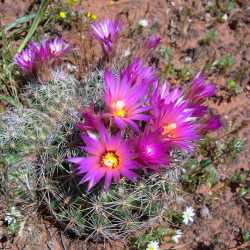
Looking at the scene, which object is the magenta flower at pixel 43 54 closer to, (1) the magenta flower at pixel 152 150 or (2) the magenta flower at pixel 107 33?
(2) the magenta flower at pixel 107 33

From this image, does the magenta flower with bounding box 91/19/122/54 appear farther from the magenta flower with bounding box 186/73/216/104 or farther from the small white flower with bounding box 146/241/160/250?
the small white flower with bounding box 146/241/160/250

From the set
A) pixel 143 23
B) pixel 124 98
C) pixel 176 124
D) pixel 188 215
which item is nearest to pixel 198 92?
pixel 176 124

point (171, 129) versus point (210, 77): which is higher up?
point (171, 129)

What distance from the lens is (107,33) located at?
253 centimetres

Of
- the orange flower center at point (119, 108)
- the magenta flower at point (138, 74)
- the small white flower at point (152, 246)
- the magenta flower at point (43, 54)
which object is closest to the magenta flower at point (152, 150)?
the orange flower center at point (119, 108)

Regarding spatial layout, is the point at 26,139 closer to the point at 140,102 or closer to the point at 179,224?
the point at 140,102

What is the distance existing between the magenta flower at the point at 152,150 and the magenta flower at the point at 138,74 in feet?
0.91

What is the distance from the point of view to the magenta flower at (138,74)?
6.14 ft

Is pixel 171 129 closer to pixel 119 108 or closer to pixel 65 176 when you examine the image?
pixel 119 108

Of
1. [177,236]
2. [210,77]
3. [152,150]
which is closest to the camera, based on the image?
[152,150]

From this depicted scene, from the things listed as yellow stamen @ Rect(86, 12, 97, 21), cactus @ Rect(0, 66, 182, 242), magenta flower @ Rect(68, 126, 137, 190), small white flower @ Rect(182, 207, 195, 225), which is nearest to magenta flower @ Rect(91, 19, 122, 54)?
cactus @ Rect(0, 66, 182, 242)

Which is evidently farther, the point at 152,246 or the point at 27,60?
the point at 27,60

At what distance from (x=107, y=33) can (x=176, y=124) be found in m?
0.94

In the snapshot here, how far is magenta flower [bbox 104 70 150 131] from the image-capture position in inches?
70.6
